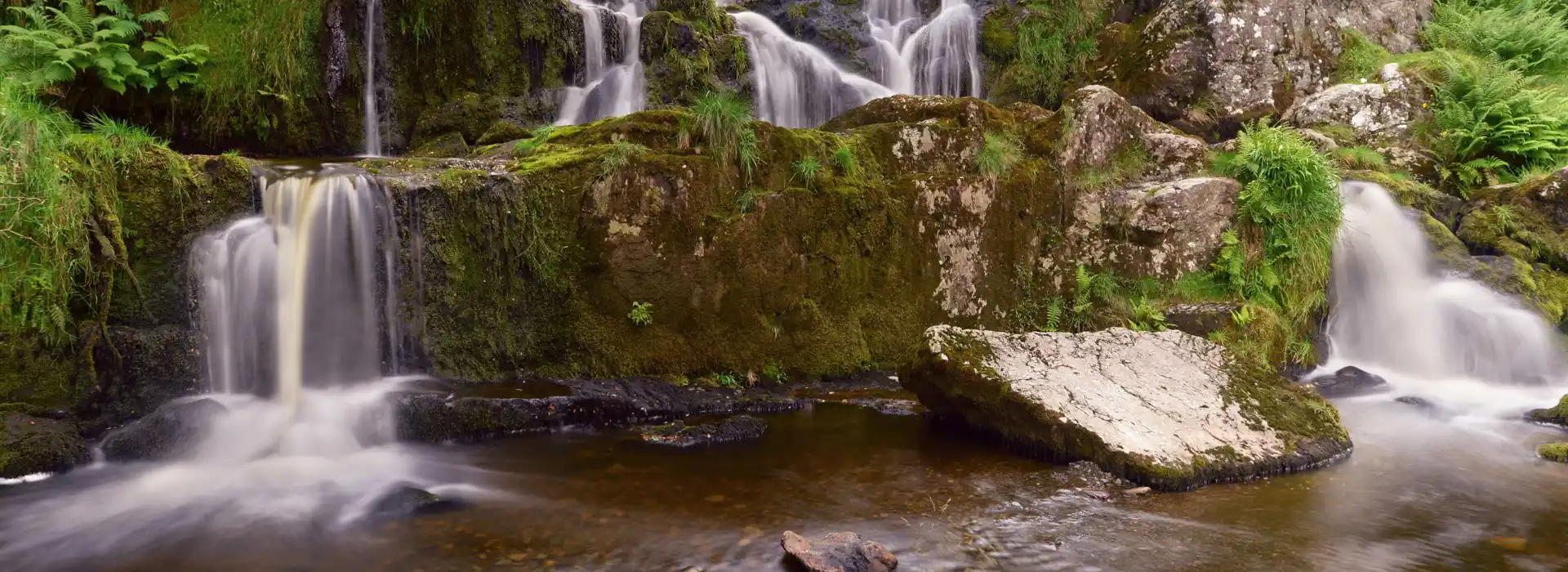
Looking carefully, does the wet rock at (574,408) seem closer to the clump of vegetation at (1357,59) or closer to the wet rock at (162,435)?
the wet rock at (162,435)

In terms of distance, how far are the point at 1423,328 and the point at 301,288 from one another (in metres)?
9.71

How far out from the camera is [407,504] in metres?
4.47

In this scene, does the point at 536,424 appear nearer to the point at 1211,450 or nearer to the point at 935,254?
the point at 935,254

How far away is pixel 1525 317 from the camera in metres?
7.71

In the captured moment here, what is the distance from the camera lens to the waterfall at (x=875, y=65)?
35.0 ft

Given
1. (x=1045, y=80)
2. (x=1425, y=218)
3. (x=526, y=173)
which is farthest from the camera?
(x=1045, y=80)

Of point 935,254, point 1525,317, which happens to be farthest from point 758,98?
point 1525,317

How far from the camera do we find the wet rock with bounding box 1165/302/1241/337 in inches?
293

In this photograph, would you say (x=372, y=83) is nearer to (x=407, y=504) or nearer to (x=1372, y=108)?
(x=407, y=504)

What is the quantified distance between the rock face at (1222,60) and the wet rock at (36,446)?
11724 mm

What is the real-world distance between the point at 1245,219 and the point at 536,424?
6.66 m

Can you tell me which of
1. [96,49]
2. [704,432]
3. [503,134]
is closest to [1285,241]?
[704,432]

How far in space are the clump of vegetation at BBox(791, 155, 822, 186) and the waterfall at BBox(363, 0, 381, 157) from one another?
4.68 meters

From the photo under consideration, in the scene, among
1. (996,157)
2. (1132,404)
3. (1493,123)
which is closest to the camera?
(1132,404)
